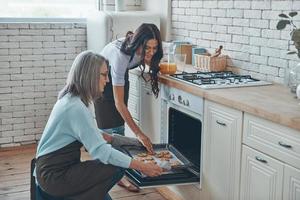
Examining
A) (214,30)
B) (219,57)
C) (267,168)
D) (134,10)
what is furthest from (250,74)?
(134,10)

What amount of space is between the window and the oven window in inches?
69.7

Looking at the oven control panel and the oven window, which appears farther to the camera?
the oven window

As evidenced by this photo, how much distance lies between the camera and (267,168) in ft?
7.64

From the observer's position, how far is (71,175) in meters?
2.43

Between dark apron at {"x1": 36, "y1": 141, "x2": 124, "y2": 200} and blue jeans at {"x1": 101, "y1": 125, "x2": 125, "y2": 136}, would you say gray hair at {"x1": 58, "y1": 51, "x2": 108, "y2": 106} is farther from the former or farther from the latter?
blue jeans at {"x1": 101, "y1": 125, "x2": 125, "y2": 136}

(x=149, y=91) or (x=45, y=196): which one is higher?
(x=149, y=91)

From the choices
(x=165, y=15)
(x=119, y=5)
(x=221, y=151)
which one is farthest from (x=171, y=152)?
(x=119, y=5)

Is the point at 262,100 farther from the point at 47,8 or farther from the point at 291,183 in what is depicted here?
the point at 47,8

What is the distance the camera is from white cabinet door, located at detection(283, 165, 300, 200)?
2.14 m

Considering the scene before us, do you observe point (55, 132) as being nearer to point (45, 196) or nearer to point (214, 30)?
point (45, 196)

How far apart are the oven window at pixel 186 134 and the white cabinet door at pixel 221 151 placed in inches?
6.3

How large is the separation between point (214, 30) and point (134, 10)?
1.33m

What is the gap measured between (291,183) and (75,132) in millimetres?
1088

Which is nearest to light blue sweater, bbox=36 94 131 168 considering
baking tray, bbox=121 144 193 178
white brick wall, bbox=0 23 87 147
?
baking tray, bbox=121 144 193 178
